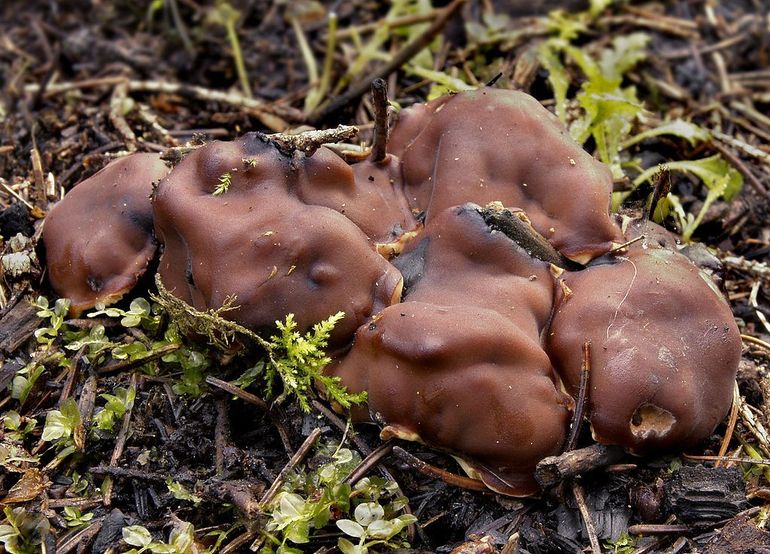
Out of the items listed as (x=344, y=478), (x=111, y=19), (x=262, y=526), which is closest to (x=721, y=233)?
(x=344, y=478)

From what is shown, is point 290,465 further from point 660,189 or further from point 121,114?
point 121,114

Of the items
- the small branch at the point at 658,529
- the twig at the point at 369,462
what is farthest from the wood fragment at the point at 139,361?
the small branch at the point at 658,529

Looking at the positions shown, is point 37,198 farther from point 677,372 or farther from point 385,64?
point 677,372

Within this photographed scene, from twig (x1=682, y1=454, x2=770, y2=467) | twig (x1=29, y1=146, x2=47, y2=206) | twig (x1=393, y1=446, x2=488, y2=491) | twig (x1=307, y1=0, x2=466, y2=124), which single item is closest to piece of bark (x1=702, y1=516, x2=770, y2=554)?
twig (x1=682, y1=454, x2=770, y2=467)

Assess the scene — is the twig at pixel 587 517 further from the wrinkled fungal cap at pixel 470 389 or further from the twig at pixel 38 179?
the twig at pixel 38 179

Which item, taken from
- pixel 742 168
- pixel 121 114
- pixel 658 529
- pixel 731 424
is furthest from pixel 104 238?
pixel 742 168

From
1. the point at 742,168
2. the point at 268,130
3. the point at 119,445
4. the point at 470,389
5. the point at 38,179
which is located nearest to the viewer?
the point at 470,389
